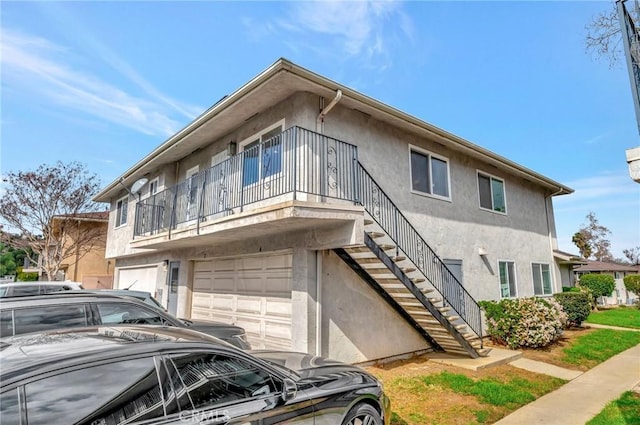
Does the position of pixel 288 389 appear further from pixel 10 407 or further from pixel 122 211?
pixel 122 211

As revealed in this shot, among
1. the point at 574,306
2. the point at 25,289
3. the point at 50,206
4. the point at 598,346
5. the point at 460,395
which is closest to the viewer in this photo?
the point at 460,395

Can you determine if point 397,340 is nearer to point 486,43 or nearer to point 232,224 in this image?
point 232,224

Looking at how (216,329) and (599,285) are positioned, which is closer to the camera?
(216,329)

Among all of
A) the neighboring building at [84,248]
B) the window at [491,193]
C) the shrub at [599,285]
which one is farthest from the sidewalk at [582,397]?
the neighboring building at [84,248]

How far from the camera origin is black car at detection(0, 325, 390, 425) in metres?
1.91

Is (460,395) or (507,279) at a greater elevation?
(507,279)

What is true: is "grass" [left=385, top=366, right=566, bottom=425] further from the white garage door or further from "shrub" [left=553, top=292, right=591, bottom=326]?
the white garage door

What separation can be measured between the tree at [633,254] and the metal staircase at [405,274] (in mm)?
58974

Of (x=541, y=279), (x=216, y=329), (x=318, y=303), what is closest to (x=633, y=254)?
(x=541, y=279)

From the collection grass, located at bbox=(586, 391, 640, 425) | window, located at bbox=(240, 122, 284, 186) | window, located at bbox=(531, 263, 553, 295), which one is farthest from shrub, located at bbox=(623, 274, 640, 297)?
window, located at bbox=(240, 122, 284, 186)

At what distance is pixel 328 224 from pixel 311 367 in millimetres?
3497

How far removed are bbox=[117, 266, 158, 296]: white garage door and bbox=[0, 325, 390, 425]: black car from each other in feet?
40.8

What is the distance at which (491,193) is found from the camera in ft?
42.6

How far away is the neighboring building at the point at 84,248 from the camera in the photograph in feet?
70.9
